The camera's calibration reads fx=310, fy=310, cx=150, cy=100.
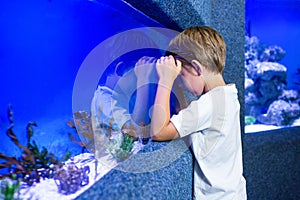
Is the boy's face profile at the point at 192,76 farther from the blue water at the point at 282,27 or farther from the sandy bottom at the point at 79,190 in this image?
the blue water at the point at 282,27

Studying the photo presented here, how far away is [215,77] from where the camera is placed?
4.26 feet

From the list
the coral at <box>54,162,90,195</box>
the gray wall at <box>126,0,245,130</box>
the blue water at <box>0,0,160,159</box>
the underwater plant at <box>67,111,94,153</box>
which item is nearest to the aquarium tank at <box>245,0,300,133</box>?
the gray wall at <box>126,0,245,130</box>

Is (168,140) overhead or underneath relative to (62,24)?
underneath

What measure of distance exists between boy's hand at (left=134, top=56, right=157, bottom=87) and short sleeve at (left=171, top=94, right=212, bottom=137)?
231 millimetres

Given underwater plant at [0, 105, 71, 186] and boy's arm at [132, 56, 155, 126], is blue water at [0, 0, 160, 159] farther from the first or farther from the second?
boy's arm at [132, 56, 155, 126]

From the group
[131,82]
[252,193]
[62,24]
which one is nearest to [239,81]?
[252,193]

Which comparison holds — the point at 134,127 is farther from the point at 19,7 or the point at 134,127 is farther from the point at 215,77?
the point at 19,7

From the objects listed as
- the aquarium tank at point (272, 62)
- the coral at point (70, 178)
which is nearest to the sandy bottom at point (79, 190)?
the coral at point (70, 178)

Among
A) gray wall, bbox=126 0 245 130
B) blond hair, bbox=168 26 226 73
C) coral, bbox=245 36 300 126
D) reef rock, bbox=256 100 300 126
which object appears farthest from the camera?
coral, bbox=245 36 300 126

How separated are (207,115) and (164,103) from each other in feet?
0.54

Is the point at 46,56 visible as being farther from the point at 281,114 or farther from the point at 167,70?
the point at 281,114

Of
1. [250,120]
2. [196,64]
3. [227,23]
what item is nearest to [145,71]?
[196,64]

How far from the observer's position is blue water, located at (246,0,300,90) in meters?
4.75

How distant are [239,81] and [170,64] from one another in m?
1.16
